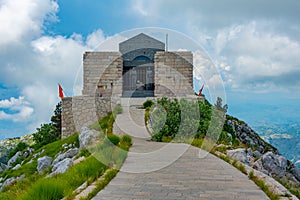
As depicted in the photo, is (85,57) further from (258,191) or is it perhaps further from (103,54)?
(258,191)

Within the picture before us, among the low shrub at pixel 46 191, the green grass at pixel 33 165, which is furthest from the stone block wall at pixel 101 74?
the low shrub at pixel 46 191

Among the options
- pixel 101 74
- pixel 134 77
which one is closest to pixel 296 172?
pixel 101 74

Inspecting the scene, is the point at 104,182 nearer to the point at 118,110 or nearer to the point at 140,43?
the point at 118,110

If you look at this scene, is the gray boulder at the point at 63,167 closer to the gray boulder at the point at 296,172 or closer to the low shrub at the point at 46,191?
the low shrub at the point at 46,191

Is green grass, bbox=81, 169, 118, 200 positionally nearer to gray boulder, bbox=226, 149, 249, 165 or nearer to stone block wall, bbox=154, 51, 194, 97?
gray boulder, bbox=226, 149, 249, 165

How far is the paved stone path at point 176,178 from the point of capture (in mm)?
4930

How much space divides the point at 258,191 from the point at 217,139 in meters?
6.26

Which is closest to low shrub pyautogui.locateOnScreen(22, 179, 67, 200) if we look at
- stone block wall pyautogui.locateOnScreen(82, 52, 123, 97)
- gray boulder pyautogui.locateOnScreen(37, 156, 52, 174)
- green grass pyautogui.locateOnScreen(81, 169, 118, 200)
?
green grass pyautogui.locateOnScreen(81, 169, 118, 200)

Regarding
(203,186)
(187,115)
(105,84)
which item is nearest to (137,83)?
(105,84)

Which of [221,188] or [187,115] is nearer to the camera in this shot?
[221,188]

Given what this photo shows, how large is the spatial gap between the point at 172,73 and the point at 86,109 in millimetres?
6657

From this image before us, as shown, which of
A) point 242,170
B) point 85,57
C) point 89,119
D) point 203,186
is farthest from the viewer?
point 85,57

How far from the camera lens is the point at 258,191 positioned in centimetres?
524

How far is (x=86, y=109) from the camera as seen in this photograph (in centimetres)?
1738
